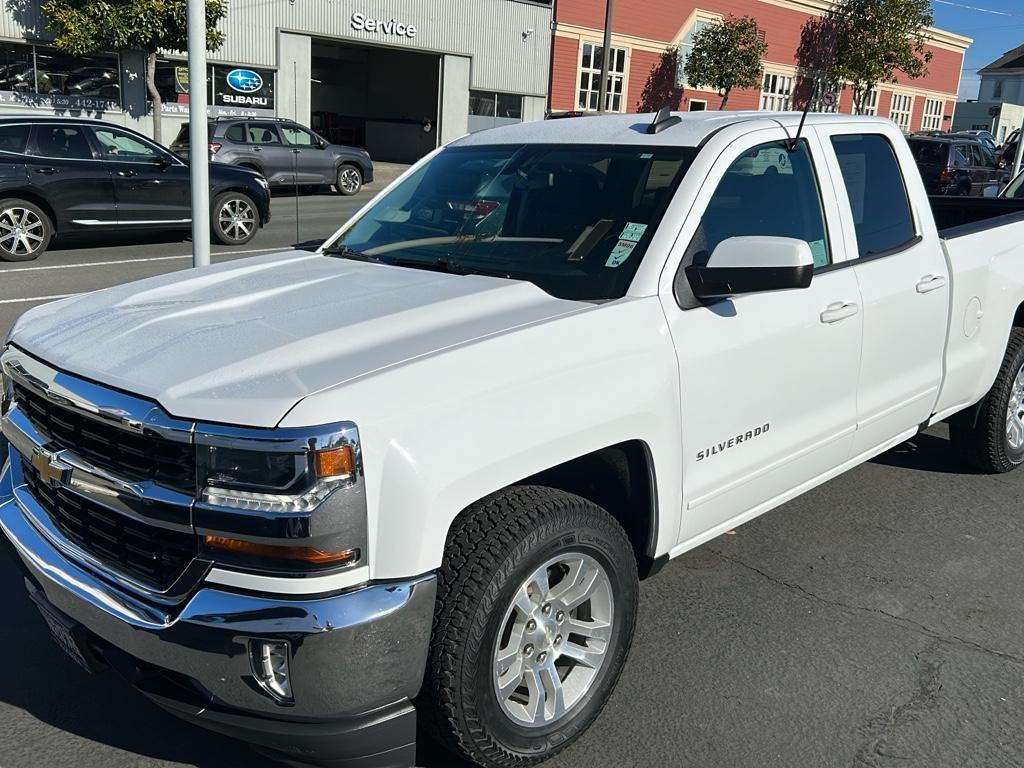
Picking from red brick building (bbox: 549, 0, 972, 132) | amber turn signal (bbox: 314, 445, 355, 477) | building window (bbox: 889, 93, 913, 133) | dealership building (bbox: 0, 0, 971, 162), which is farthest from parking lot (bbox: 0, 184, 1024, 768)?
building window (bbox: 889, 93, 913, 133)

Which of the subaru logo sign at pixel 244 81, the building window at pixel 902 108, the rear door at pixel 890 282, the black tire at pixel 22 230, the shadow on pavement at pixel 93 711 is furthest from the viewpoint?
the building window at pixel 902 108

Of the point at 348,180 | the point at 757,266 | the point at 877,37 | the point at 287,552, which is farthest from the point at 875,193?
the point at 877,37

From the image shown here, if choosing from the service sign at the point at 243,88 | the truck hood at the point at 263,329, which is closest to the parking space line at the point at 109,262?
the truck hood at the point at 263,329

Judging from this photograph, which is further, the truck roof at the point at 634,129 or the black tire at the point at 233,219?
the black tire at the point at 233,219

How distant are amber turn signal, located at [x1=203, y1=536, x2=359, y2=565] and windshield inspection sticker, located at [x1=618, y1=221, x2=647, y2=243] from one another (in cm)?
158

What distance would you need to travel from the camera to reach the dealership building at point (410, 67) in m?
24.9

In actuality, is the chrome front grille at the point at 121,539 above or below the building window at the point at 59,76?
below

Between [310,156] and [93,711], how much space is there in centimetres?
1953

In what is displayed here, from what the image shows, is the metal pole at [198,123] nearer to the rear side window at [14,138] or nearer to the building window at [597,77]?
the rear side window at [14,138]

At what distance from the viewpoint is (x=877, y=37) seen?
43938 millimetres

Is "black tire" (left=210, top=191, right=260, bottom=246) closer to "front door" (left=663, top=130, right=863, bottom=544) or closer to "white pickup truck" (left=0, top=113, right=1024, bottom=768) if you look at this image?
"white pickup truck" (left=0, top=113, right=1024, bottom=768)

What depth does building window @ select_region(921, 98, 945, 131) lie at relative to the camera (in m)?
58.3

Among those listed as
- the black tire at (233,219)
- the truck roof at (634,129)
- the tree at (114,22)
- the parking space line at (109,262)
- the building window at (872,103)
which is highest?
the building window at (872,103)

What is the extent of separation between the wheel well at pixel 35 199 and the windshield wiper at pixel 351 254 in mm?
9565
